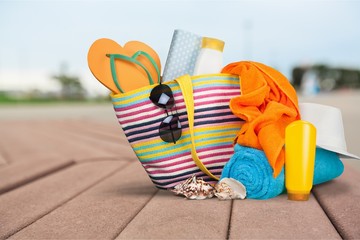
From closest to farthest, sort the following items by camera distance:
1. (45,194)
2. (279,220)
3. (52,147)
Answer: (279,220) < (45,194) < (52,147)

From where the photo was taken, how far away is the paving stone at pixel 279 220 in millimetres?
1335

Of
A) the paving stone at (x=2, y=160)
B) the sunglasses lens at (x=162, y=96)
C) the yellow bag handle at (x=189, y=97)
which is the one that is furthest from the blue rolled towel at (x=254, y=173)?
the paving stone at (x=2, y=160)

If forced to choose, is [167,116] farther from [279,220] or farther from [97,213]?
[279,220]

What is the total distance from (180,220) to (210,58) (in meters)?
0.71

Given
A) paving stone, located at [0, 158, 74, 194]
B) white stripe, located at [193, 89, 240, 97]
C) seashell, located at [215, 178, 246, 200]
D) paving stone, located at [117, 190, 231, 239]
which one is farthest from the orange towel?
paving stone, located at [0, 158, 74, 194]

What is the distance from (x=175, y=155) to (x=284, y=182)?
15.7 inches

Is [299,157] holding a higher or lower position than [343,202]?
higher

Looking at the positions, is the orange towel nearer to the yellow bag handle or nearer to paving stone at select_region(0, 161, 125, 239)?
the yellow bag handle

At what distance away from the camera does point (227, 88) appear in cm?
180

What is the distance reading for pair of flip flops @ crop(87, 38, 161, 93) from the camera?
178 centimetres

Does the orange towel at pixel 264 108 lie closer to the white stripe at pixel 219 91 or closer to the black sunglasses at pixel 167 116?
the white stripe at pixel 219 91

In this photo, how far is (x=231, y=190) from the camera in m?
1.71

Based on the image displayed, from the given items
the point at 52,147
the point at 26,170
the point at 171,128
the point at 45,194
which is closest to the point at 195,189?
the point at 171,128

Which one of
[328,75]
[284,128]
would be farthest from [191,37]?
[328,75]
